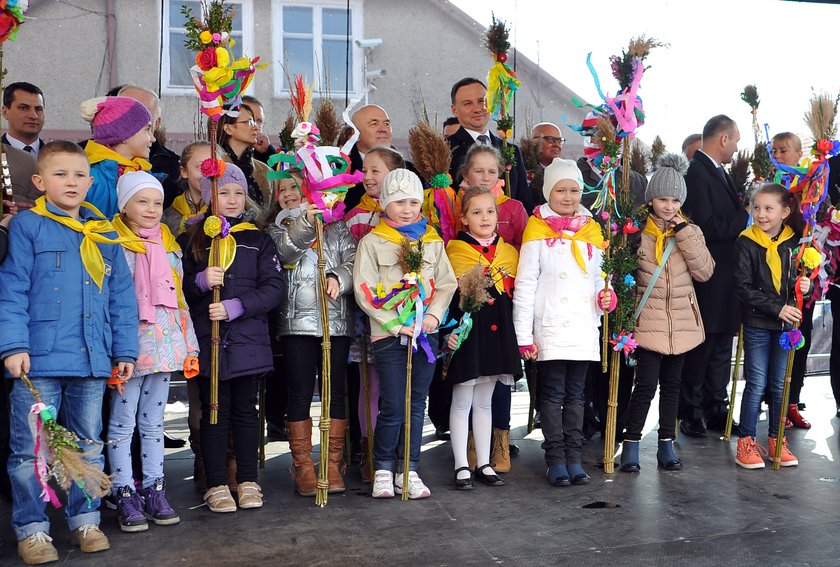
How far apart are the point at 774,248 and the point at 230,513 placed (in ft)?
10.6

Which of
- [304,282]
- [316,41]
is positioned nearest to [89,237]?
[304,282]

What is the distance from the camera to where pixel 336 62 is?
740 cm

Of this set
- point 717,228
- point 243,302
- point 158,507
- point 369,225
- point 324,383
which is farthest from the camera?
point 717,228

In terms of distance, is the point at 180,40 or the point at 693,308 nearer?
the point at 693,308

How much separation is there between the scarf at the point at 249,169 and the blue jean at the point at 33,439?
1.67 metres

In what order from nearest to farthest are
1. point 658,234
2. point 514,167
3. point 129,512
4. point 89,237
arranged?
1. point 89,237
2. point 129,512
3. point 658,234
4. point 514,167

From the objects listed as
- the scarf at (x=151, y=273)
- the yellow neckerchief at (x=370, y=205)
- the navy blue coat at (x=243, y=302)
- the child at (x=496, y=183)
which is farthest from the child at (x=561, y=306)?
the scarf at (x=151, y=273)

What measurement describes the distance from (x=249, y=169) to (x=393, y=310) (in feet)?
4.34

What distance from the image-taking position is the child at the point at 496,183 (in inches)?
199

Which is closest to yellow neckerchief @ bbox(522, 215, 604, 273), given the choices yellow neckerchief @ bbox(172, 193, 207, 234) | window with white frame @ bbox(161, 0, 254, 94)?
yellow neckerchief @ bbox(172, 193, 207, 234)

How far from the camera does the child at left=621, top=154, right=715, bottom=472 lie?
5.14 metres

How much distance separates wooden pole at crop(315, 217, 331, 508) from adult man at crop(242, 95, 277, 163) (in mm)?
1250

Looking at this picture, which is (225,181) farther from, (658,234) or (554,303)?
(658,234)

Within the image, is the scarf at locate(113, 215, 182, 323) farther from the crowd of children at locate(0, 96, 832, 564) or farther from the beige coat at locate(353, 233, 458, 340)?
the beige coat at locate(353, 233, 458, 340)
